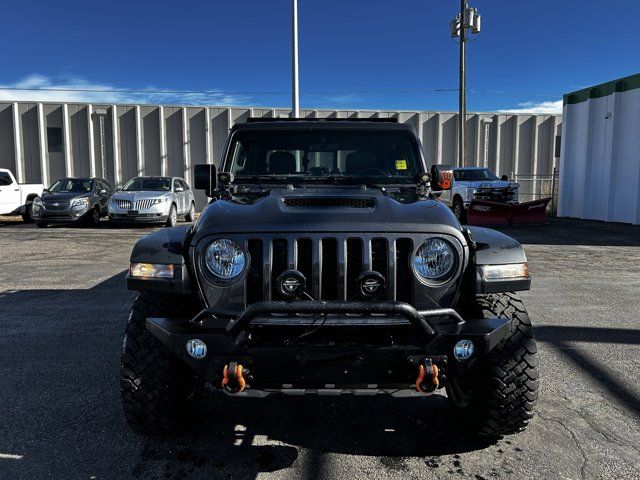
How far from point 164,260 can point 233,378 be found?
Result: 75cm

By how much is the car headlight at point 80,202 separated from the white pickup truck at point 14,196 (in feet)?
8.32

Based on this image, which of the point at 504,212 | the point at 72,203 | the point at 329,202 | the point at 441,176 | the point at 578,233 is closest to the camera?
the point at 329,202

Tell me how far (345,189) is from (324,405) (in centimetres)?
144

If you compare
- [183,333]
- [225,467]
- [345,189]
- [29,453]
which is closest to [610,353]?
[345,189]

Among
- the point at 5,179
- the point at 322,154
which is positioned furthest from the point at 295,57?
the point at 322,154

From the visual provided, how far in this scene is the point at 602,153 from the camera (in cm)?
1734

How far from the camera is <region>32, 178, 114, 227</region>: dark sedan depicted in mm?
14766

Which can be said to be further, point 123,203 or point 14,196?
point 14,196

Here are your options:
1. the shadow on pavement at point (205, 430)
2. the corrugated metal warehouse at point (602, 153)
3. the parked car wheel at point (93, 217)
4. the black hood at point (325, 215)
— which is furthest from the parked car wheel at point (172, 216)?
the corrugated metal warehouse at point (602, 153)

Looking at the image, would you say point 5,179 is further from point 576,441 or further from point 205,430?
point 576,441

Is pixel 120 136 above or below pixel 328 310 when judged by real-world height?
above

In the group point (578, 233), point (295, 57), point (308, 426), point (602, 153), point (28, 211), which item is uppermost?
point (295, 57)

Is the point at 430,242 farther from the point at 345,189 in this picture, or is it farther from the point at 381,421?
the point at 381,421

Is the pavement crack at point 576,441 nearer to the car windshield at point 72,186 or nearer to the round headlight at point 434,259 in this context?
the round headlight at point 434,259
